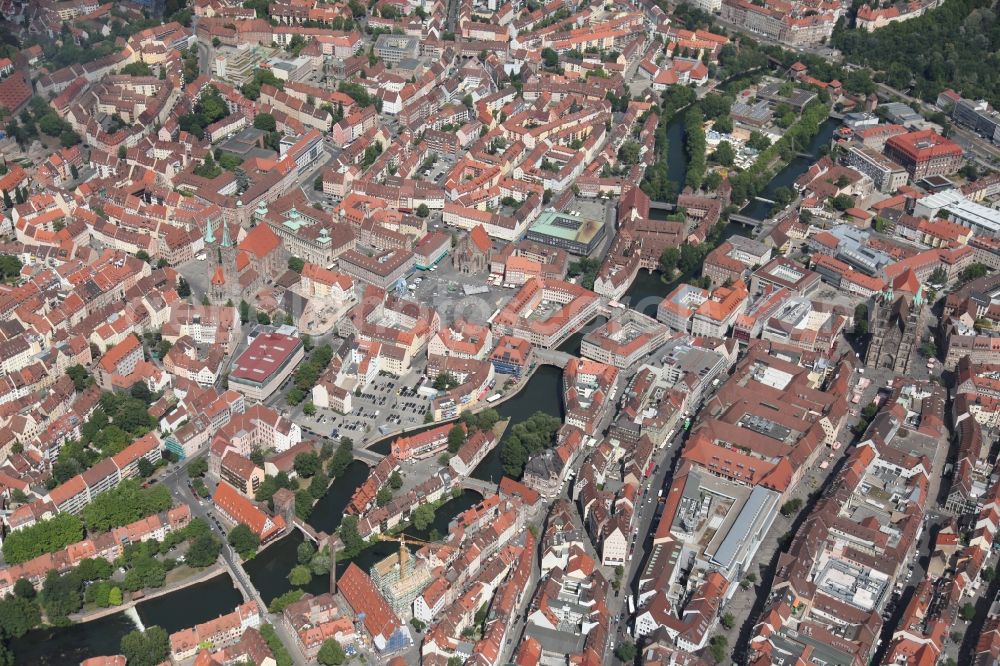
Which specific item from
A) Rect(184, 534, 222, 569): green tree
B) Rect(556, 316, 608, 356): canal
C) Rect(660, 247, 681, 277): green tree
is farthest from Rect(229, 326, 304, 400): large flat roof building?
Rect(660, 247, 681, 277): green tree

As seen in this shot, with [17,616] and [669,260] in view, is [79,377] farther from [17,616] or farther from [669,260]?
Answer: [669,260]

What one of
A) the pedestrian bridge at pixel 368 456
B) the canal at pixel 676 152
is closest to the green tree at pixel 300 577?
the pedestrian bridge at pixel 368 456

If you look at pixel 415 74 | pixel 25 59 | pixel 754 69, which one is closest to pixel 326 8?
pixel 415 74

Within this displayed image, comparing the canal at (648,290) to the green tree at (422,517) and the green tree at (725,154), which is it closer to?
the green tree at (725,154)

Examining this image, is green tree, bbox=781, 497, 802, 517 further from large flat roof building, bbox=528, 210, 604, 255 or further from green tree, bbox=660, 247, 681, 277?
large flat roof building, bbox=528, 210, 604, 255

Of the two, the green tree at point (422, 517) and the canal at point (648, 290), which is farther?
the canal at point (648, 290)
